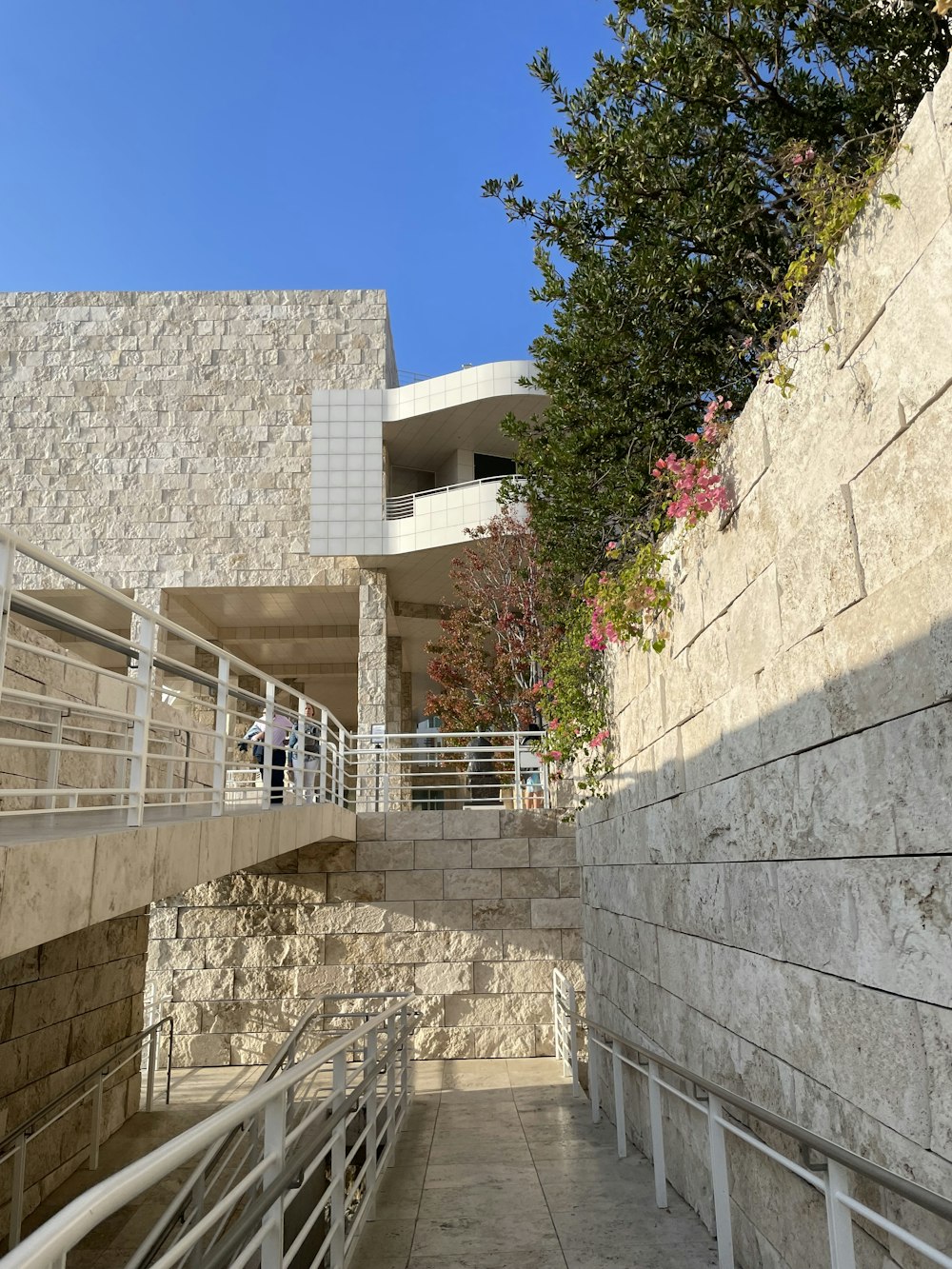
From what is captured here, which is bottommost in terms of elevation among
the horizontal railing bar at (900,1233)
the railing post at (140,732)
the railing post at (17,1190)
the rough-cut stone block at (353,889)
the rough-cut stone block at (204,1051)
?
the rough-cut stone block at (204,1051)

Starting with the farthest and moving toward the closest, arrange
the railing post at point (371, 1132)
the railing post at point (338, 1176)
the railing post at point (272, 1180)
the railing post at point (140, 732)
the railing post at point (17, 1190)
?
the railing post at point (17, 1190) < the railing post at point (371, 1132) < the railing post at point (140, 732) < the railing post at point (338, 1176) < the railing post at point (272, 1180)

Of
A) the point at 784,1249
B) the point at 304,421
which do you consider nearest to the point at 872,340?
the point at 784,1249

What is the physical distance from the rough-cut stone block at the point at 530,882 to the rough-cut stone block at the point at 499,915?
124 mm

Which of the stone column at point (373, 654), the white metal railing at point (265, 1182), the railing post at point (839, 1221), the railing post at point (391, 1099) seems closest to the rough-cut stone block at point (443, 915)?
the railing post at point (391, 1099)

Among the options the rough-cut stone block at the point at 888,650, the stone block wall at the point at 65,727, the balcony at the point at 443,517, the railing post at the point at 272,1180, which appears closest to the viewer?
the rough-cut stone block at the point at 888,650

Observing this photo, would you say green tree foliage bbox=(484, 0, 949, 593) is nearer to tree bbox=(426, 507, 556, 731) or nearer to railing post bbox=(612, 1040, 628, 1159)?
railing post bbox=(612, 1040, 628, 1159)

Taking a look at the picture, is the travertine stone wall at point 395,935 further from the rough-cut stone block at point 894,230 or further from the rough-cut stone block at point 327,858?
the rough-cut stone block at point 894,230

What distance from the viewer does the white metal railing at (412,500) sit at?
18.0 m

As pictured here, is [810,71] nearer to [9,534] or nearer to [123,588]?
[9,534]

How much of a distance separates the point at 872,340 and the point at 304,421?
1787 cm

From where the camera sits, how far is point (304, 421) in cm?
1983

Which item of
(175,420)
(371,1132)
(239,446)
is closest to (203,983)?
(371,1132)

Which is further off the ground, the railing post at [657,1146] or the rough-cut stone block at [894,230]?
the rough-cut stone block at [894,230]

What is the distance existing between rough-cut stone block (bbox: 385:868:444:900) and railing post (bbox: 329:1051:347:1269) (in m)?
7.58
